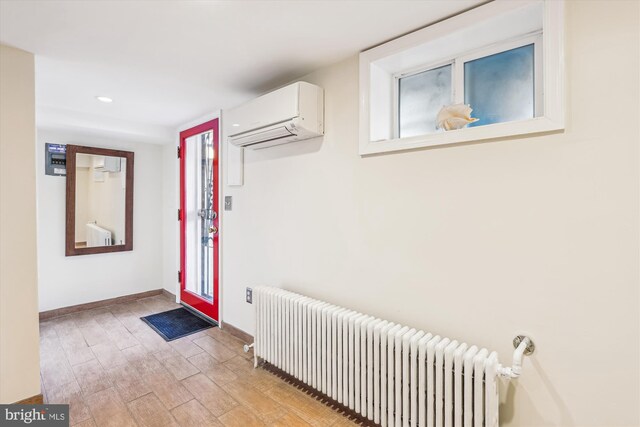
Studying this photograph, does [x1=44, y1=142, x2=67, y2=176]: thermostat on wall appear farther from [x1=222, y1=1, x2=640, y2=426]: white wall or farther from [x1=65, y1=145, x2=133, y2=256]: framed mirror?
[x1=222, y1=1, x2=640, y2=426]: white wall

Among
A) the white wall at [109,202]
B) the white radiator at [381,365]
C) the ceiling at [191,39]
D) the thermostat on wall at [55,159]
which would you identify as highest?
the ceiling at [191,39]

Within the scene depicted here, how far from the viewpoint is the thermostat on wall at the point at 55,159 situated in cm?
336

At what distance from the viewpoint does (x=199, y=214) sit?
3.63 meters

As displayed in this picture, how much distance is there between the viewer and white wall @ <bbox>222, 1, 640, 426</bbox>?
1.17 m

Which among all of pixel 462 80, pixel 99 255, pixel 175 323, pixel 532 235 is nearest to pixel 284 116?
pixel 462 80

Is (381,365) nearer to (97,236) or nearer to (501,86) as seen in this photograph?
(501,86)

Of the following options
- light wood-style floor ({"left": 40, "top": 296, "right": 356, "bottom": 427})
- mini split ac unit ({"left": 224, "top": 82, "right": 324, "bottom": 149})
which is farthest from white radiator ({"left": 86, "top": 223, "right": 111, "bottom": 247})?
mini split ac unit ({"left": 224, "top": 82, "right": 324, "bottom": 149})

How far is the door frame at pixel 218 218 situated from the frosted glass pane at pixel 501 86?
2.38m

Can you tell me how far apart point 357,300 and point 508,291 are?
2.86 ft

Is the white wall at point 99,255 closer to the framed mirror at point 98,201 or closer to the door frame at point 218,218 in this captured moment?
the framed mirror at point 98,201

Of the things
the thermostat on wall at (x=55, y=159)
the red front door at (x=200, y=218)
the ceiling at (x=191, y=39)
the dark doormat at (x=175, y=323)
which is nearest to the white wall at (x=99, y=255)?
the thermostat on wall at (x=55, y=159)

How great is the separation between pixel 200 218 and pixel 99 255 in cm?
140

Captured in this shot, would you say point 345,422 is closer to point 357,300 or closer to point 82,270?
point 357,300

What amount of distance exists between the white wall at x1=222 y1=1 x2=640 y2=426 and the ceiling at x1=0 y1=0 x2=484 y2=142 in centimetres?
36
